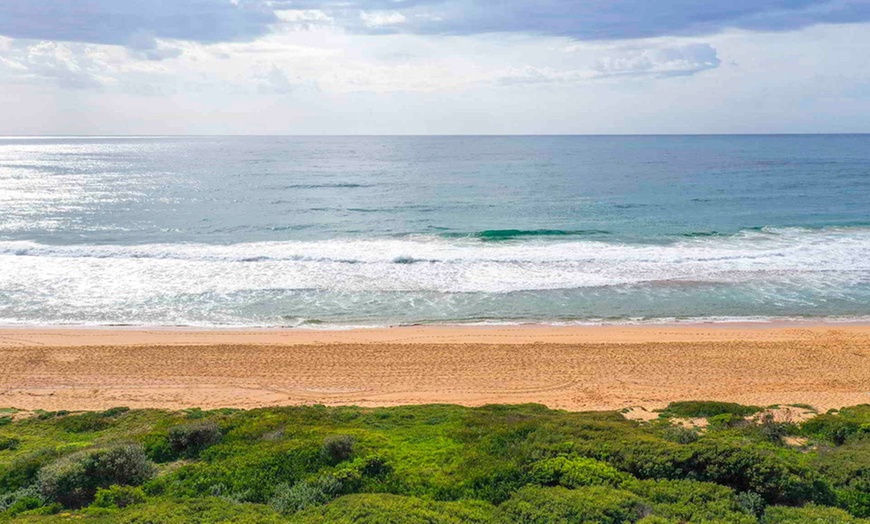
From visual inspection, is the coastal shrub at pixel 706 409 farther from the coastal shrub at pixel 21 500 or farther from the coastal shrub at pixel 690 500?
the coastal shrub at pixel 21 500

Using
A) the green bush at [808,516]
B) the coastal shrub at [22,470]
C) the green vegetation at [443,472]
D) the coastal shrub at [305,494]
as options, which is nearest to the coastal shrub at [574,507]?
the green vegetation at [443,472]

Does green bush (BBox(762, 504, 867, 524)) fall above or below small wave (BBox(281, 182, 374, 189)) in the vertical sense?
below

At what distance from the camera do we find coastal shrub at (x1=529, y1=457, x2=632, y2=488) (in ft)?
28.8

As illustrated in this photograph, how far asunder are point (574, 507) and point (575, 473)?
1111mm


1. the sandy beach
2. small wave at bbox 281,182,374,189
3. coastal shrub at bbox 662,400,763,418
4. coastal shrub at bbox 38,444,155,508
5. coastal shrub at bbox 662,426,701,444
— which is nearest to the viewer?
coastal shrub at bbox 38,444,155,508

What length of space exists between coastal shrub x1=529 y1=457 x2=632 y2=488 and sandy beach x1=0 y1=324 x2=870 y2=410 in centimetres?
570

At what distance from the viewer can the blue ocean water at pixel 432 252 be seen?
939 inches

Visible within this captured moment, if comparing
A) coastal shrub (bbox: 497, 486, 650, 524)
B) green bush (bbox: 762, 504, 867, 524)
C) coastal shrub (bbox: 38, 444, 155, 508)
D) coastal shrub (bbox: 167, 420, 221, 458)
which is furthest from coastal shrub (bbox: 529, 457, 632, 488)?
coastal shrub (bbox: 38, 444, 155, 508)

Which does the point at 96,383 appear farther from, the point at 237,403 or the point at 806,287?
the point at 806,287

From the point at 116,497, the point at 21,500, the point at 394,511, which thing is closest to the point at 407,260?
the point at 116,497

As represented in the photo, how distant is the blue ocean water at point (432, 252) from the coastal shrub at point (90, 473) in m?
12.8

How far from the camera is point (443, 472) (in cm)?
941

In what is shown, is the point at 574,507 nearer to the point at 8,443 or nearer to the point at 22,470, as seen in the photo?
the point at 22,470

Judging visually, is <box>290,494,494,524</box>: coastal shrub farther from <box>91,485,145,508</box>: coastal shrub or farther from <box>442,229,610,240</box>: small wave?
<box>442,229,610,240</box>: small wave
